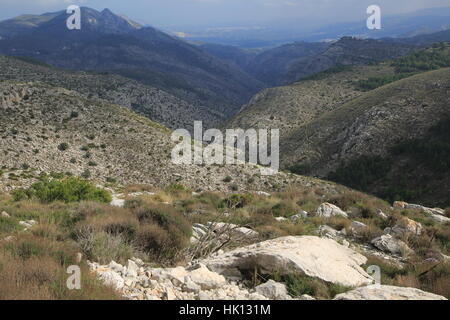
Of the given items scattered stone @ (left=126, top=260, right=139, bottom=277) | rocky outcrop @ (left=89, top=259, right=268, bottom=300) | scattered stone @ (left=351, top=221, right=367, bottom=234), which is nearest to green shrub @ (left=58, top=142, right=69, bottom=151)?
scattered stone @ (left=351, top=221, right=367, bottom=234)

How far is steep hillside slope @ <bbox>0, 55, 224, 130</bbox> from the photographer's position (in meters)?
61.0

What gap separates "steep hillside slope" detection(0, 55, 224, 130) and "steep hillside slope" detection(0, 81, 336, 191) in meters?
30.6

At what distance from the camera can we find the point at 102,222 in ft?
26.3

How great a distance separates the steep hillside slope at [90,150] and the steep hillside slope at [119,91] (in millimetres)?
30604

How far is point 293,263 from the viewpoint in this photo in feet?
20.2

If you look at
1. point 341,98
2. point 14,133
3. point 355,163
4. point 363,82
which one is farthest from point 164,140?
point 363,82

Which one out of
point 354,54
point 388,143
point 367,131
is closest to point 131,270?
point 388,143

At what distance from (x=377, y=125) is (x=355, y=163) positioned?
6598 mm

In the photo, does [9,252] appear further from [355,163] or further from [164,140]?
[355,163]

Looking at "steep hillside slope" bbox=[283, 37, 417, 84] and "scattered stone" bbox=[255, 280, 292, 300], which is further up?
"steep hillside slope" bbox=[283, 37, 417, 84]

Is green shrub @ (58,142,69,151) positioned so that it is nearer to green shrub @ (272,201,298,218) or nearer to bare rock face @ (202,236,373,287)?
green shrub @ (272,201,298,218)

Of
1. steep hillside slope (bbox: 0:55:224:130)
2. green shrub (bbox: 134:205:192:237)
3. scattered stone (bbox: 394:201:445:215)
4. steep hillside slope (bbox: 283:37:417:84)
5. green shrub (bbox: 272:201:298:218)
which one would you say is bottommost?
scattered stone (bbox: 394:201:445:215)

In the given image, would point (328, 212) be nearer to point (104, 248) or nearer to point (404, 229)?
point (404, 229)

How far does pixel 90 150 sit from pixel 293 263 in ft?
76.3
